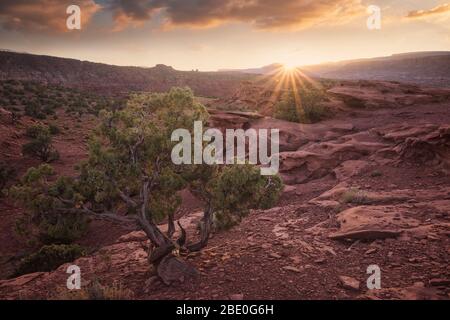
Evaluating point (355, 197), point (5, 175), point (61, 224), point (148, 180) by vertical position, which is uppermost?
point (148, 180)

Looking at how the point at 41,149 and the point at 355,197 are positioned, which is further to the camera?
the point at 41,149

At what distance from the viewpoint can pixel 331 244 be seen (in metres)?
8.33

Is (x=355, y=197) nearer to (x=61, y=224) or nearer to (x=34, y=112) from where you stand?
(x=61, y=224)

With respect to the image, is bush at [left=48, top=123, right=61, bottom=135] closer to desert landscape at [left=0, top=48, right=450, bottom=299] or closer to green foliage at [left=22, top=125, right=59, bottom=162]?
green foliage at [left=22, top=125, right=59, bottom=162]

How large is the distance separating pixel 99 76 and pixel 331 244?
72.7 metres

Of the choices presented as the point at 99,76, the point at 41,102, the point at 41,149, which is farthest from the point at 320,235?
the point at 99,76

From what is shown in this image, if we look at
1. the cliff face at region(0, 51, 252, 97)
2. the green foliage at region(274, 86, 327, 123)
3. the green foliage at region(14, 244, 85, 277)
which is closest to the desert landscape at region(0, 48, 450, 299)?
the green foliage at region(14, 244, 85, 277)

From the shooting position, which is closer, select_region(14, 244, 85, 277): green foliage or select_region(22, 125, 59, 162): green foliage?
select_region(14, 244, 85, 277): green foliage

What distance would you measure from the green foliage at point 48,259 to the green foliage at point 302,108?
687 inches

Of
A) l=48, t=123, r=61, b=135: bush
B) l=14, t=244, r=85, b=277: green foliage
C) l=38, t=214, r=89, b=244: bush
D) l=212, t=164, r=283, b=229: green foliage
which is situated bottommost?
l=14, t=244, r=85, b=277: green foliage

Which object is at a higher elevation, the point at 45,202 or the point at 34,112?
the point at 34,112

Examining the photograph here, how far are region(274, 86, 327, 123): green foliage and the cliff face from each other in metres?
44.1

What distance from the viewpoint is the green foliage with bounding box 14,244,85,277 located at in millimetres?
10031
